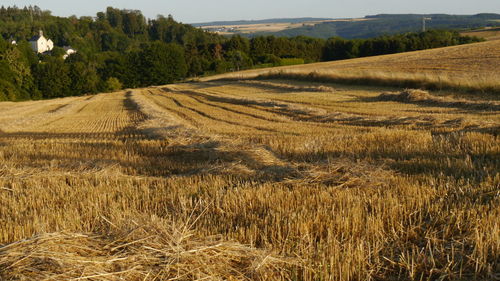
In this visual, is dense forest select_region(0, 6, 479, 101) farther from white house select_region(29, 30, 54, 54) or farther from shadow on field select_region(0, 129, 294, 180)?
shadow on field select_region(0, 129, 294, 180)

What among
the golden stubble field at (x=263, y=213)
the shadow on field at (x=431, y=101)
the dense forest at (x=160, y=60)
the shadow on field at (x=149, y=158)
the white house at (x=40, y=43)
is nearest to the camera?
the golden stubble field at (x=263, y=213)

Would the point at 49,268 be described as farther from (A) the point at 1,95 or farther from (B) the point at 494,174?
(A) the point at 1,95

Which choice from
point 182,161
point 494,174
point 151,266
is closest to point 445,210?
point 494,174

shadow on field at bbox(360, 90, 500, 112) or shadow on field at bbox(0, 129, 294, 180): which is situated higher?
shadow on field at bbox(0, 129, 294, 180)

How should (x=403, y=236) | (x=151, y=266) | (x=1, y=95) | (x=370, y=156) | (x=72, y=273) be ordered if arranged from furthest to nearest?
(x=1, y=95) → (x=370, y=156) → (x=403, y=236) → (x=151, y=266) → (x=72, y=273)

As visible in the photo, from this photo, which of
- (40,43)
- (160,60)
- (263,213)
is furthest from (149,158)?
(40,43)

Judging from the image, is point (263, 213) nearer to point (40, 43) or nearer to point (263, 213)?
point (263, 213)

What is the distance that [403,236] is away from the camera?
421 centimetres

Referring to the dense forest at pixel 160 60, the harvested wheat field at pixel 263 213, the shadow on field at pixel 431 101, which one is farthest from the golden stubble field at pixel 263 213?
the dense forest at pixel 160 60

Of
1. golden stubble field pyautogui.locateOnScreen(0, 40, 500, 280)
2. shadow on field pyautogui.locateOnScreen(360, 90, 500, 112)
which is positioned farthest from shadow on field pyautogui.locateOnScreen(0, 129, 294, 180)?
shadow on field pyautogui.locateOnScreen(360, 90, 500, 112)

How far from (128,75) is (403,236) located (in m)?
93.4

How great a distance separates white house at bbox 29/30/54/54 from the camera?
146 meters

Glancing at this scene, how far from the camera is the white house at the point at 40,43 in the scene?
146 metres

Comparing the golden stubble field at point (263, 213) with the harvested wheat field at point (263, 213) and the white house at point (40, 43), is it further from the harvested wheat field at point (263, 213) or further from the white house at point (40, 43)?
the white house at point (40, 43)
